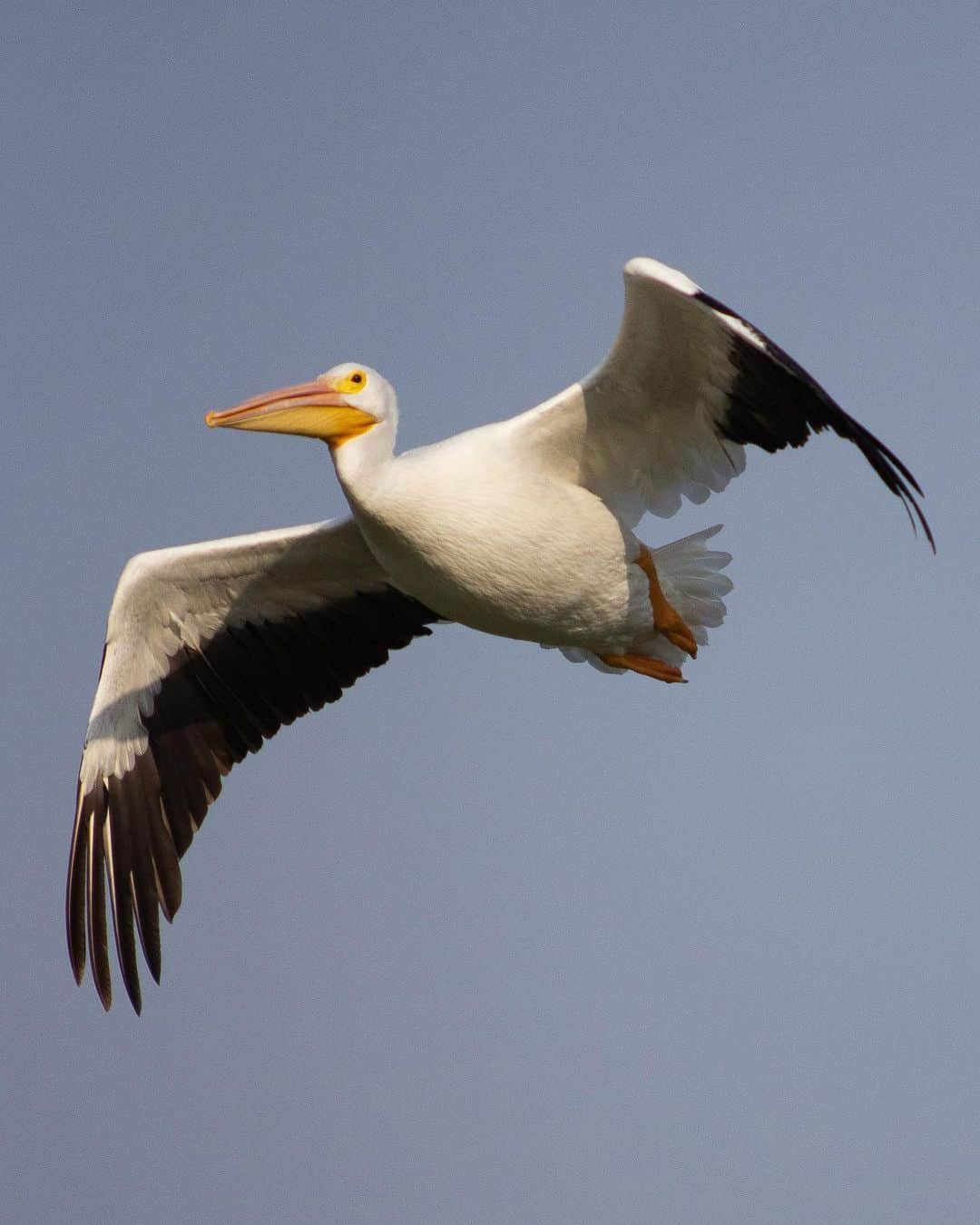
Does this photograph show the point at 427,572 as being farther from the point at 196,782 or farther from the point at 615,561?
the point at 196,782

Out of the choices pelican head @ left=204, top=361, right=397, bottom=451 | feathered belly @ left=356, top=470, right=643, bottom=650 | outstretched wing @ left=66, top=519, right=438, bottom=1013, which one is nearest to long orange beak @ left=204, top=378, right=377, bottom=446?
pelican head @ left=204, top=361, right=397, bottom=451

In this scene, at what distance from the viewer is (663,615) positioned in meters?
7.34

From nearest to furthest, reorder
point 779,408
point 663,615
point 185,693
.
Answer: point 779,408 < point 663,615 < point 185,693

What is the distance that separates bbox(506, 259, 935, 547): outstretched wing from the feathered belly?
196 mm

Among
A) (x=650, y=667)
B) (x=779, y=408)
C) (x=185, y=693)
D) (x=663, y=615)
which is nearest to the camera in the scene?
(x=779, y=408)

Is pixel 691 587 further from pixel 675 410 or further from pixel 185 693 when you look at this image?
pixel 185 693

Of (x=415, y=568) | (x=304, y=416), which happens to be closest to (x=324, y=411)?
(x=304, y=416)

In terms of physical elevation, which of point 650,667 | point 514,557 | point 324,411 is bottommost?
point 650,667

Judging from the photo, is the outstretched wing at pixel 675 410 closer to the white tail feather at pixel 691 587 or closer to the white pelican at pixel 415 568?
the white pelican at pixel 415 568

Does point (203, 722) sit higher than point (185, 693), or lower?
lower

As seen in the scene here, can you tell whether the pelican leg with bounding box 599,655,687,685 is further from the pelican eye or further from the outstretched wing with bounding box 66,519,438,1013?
the pelican eye

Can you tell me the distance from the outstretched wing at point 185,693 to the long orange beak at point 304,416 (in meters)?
1.13

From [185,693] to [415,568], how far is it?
81.1 inches

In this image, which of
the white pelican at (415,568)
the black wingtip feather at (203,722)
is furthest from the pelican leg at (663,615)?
the black wingtip feather at (203,722)
